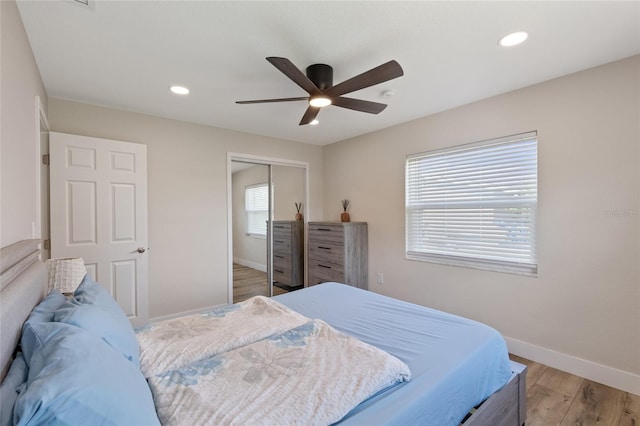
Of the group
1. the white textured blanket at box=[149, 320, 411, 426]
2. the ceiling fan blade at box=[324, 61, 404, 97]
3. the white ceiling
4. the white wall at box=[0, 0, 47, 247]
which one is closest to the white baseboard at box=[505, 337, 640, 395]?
the white textured blanket at box=[149, 320, 411, 426]

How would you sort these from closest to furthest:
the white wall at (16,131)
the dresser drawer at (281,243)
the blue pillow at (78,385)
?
the blue pillow at (78,385)
the white wall at (16,131)
the dresser drawer at (281,243)

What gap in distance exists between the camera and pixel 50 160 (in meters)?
2.58

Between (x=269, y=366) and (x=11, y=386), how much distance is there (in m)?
0.79

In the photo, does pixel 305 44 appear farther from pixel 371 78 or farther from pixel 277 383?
pixel 277 383

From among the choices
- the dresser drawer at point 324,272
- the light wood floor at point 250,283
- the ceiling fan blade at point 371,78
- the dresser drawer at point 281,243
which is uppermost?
the ceiling fan blade at point 371,78

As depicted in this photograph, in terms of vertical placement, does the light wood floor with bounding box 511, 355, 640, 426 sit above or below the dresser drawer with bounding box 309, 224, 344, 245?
below

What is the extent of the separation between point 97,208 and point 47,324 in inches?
90.5

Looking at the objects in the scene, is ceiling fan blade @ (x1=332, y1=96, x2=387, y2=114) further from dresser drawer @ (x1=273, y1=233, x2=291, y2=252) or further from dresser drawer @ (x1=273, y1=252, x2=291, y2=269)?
dresser drawer @ (x1=273, y1=252, x2=291, y2=269)

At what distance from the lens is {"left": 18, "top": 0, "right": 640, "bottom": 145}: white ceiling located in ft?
5.19

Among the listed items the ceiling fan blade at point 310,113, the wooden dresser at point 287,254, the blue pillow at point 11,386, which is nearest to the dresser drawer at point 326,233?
the wooden dresser at point 287,254

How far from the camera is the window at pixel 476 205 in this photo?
2.60 meters

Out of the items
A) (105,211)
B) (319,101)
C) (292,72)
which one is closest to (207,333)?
(292,72)

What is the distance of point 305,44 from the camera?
1870 millimetres

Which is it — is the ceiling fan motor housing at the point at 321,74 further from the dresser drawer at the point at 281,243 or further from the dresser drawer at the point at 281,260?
the dresser drawer at the point at 281,260
